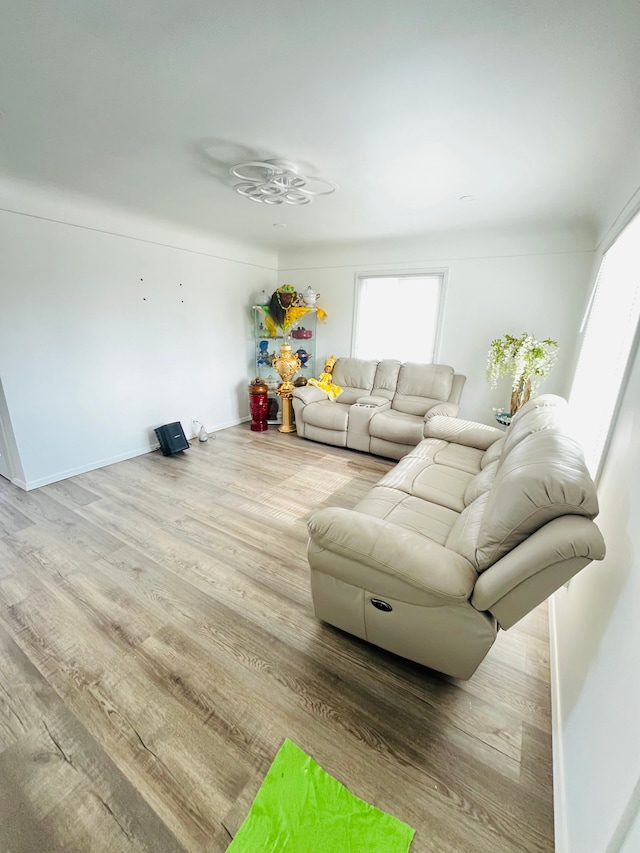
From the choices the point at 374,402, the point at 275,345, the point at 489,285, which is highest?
the point at 489,285

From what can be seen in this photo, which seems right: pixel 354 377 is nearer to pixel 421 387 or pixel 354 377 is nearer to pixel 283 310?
pixel 421 387

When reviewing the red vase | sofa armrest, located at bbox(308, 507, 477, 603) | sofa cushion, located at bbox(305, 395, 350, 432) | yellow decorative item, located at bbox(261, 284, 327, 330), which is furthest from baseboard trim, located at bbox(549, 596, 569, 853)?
yellow decorative item, located at bbox(261, 284, 327, 330)

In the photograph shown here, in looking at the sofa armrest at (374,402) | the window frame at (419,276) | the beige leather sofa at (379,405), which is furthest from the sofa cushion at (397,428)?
the window frame at (419,276)

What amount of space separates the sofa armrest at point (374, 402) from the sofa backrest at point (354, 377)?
171 mm

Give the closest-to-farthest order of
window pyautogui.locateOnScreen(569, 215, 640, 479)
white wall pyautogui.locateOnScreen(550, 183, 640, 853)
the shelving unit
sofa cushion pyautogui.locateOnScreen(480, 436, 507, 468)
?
white wall pyautogui.locateOnScreen(550, 183, 640, 853), window pyautogui.locateOnScreen(569, 215, 640, 479), sofa cushion pyautogui.locateOnScreen(480, 436, 507, 468), the shelving unit

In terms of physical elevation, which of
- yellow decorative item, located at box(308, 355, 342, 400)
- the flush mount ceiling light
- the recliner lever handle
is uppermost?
the flush mount ceiling light

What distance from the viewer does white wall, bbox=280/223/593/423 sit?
10.9 ft

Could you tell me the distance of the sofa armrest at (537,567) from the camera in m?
0.96

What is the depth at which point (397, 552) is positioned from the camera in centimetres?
123

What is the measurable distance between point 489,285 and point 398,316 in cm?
108

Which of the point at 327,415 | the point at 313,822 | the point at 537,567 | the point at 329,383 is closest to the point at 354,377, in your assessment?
the point at 329,383

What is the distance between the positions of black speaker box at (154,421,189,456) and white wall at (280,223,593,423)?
271 cm

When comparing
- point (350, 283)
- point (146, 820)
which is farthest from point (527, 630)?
point (350, 283)

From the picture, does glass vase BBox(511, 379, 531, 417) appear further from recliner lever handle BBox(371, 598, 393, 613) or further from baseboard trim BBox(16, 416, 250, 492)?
baseboard trim BBox(16, 416, 250, 492)
